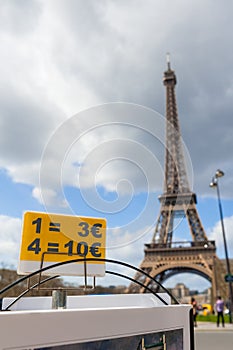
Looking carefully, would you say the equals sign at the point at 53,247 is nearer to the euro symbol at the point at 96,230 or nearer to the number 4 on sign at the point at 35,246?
the number 4 on sign at the point at 35,246

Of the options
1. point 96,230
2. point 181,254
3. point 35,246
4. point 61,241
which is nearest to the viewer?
point 35,246

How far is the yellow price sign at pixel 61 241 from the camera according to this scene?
260 centimetres

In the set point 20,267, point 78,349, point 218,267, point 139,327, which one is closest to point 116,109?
point 20,267

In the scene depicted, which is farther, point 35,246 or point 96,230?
point 96,230

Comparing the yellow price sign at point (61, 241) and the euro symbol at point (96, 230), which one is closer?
the yellow price sign at point (61, 241)

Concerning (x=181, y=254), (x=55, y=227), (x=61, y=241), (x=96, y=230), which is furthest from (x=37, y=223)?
(x=181, y=254)

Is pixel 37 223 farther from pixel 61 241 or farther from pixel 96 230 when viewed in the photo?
pixel 96 230

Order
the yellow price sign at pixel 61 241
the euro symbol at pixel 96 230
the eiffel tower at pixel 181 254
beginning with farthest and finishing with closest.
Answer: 1. the eiffel tower at pixel 181 254
2. the euro symbol at pixel 96 230
3. the yellow price sign at pixel 61 241

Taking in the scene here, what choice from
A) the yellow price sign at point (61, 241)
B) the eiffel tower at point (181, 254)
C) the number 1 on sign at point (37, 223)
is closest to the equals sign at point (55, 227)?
the yellow price sign at point (61, 241)

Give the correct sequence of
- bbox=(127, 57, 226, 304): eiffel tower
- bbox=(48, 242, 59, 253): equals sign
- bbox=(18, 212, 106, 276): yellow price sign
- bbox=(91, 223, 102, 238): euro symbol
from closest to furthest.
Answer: bbox=(18, 212, 106, 276): yellow price sign, bbox=(48, 242, 59, 253): equals sign, bbox=(91, 223, 102, 238): euro symbol, bbox=(127, 57, 226, 304): eiffel tower

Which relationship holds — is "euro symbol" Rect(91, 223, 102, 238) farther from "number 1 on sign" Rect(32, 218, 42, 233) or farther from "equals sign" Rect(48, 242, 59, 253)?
"number 1 on sign" Rect(32, 218, 42, 233)

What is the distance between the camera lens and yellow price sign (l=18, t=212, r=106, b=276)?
102 inches

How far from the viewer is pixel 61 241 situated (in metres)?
2.74

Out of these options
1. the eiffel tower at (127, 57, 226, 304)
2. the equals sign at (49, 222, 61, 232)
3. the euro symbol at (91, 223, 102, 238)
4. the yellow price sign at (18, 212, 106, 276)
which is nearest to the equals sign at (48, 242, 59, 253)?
the yellow price sign at (18, 212, 106, 276)
